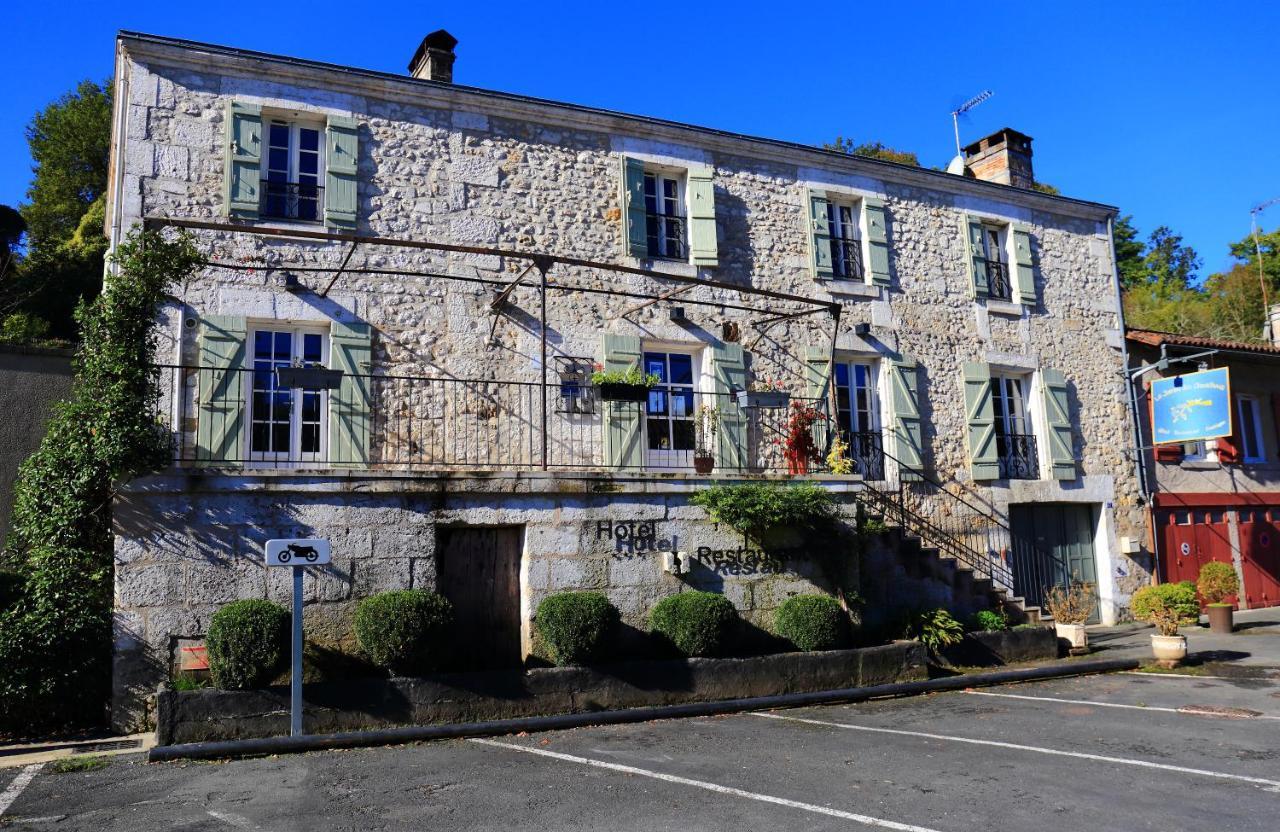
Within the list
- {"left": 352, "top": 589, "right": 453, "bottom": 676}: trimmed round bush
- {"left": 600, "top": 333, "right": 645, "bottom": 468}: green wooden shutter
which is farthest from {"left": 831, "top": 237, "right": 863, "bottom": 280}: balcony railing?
{"left": 352, "top": 589, "right": 453, "bottom": 676}: trimmed round bush

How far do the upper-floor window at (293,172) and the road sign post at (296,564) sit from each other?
4.46 m

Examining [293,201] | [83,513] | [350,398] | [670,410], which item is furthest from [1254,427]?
[83,513]

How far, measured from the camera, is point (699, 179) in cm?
1179

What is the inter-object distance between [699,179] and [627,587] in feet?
18.6

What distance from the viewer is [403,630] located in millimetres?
7391

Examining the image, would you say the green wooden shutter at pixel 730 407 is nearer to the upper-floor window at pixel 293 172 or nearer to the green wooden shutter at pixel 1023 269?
the upper-floor window at pixel 293 172

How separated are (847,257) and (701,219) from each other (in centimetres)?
245

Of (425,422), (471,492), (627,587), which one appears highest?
(425,422)

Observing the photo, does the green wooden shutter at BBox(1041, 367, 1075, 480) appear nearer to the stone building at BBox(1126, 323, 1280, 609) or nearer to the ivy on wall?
the stone building at BBox(1126, 323, 1280, 609)

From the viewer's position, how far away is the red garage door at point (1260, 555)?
591 inches

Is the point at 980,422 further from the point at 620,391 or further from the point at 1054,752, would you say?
the point at 1054,752

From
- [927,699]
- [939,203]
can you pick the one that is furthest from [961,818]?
[939,203]

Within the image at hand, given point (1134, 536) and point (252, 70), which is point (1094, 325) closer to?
point (1134, 536)

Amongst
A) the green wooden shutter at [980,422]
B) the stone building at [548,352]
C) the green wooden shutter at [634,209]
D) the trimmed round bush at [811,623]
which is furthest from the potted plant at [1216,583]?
the green wooden shutter at [634,209]
